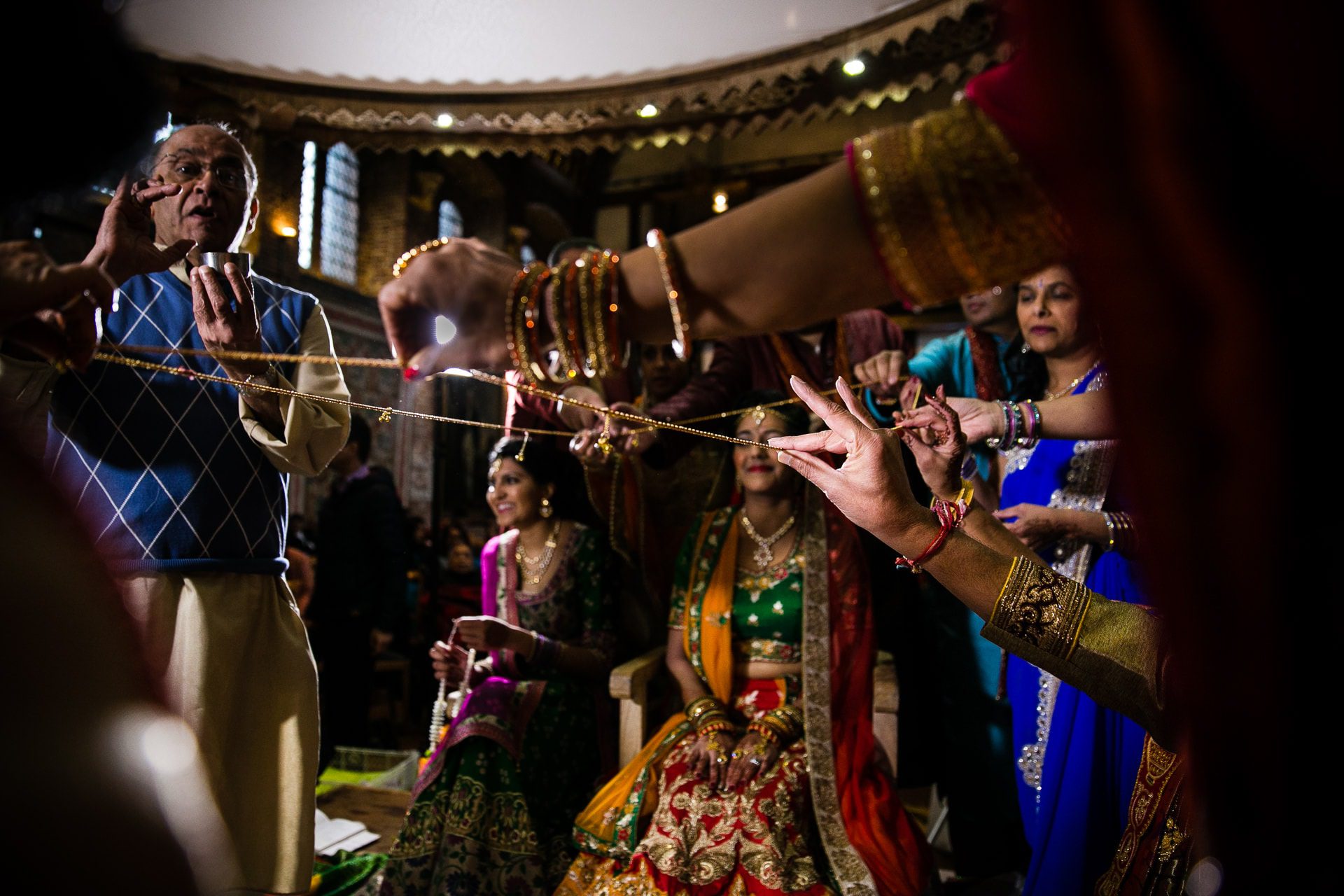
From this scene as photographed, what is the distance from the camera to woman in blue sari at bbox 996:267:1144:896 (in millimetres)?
1705

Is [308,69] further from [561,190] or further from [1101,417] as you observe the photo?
Result: [561,190]

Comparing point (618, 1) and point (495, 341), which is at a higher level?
point (618, 1)

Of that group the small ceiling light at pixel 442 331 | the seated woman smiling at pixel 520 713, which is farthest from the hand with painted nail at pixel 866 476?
the seated woman smiling at pixel 520 713

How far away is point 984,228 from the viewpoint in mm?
694

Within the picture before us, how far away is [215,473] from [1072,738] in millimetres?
1851

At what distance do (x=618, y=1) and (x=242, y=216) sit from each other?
3.47ft

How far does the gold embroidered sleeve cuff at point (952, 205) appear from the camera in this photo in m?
0.68

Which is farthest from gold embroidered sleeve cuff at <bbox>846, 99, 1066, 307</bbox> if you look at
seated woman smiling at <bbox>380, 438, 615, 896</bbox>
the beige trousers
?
seated woman smiling at <bbox>380, 438, 615, 896</bbox>

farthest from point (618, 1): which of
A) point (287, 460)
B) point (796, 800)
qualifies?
point (796, 800)

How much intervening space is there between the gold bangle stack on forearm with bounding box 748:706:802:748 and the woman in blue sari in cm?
58

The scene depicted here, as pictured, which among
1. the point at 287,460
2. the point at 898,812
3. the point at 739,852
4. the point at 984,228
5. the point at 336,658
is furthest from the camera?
the point at 336,658

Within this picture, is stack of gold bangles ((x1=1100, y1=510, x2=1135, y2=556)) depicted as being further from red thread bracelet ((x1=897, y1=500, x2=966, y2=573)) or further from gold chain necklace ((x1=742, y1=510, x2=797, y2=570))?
gold chain necklace ((x1=742, y1=510, x2=797, y2=570))

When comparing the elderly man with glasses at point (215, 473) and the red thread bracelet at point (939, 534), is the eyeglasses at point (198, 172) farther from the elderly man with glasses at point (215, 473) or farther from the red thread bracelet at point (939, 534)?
the red thread bracelet at point (939, 534)

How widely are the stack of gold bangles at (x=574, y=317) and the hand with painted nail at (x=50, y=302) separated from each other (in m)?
0.31
